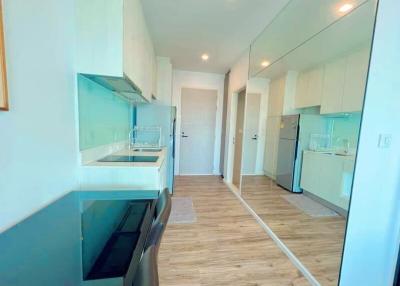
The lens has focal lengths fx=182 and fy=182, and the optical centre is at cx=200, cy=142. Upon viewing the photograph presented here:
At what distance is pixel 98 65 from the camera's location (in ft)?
4.42

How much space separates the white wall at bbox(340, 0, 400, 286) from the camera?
119cm

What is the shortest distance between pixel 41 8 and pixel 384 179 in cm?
239

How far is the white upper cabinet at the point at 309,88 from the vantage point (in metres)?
2.61

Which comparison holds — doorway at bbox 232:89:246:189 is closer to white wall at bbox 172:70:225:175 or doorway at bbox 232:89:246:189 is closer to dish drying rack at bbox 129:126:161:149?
white wall at bbox 172:70:225:175

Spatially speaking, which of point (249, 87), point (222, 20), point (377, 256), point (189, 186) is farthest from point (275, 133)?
point (377, 256)

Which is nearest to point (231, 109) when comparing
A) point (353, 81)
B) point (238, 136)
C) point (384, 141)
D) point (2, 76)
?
point (238, 136)

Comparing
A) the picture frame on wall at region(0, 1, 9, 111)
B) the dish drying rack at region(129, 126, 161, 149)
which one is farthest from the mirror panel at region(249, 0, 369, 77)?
the picture frame on wall at region(0, 1, 9, 111)

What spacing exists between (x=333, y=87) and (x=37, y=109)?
3.02 meters

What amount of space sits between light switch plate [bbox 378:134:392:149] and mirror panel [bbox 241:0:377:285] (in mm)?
135

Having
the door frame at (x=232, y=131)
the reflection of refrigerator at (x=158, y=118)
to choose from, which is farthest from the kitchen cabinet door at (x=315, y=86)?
the reflection of refrigerator at (x=158, y=118)

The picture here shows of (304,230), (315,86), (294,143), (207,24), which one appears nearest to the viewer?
(304,230)

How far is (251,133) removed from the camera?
148 inches

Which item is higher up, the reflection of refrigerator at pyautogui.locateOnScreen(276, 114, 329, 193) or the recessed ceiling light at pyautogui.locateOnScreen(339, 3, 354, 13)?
the recessed ceiling light at pyautogui.locateOnScreen(339, 3, 354, 13)

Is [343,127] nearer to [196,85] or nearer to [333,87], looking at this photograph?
[333,87]
